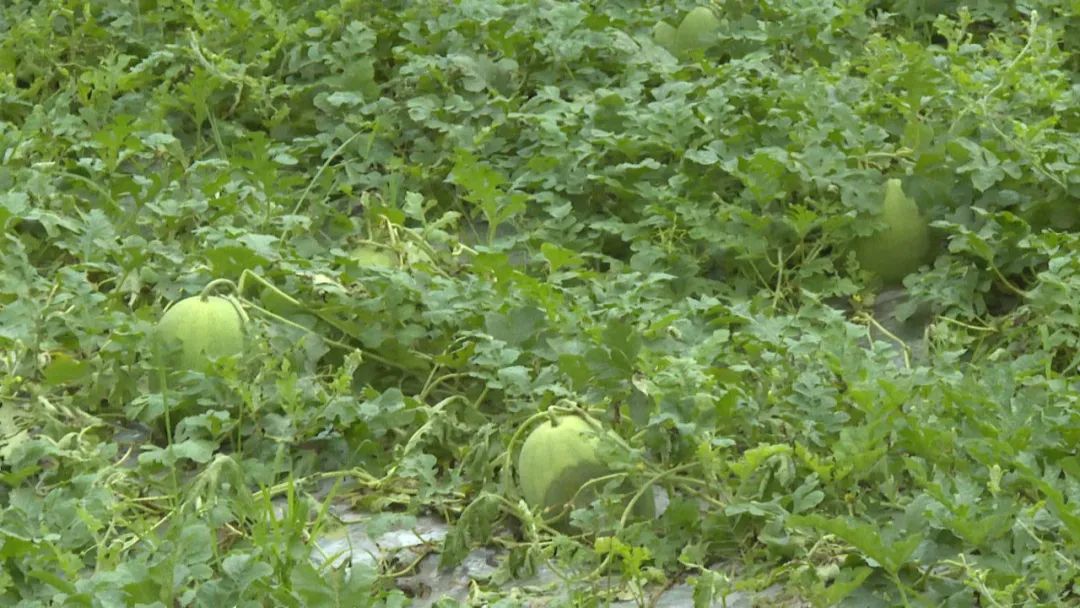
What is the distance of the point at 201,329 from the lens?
4344 mm

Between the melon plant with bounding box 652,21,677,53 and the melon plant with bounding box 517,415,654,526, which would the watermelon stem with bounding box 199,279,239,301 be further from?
the melon plant with bounding box 652,21,677,53

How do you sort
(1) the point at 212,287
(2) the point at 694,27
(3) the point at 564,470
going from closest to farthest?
1. (3) the point at 564,470
2. (1) the point at 212,287
3. (2) the point at 694,27

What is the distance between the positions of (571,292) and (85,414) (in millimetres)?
1322

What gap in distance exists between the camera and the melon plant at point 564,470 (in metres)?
3.80

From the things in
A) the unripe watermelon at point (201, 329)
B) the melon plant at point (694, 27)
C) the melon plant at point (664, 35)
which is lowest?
the melon plant at point (664, 35)

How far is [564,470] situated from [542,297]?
2.05 ft

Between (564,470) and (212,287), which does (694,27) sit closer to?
(212,287)

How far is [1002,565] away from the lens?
3.22 metres

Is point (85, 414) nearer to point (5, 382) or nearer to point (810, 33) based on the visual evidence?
point (5, 382)

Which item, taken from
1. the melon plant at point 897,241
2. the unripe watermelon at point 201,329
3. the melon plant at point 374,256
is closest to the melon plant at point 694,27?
the melon plant at point 897,241

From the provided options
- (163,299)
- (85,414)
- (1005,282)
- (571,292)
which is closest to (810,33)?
(1005,282)

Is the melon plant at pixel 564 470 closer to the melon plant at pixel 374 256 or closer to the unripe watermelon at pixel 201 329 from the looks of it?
the unripe watermelon at pixel 201 329

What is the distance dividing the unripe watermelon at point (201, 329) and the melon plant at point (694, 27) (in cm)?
297

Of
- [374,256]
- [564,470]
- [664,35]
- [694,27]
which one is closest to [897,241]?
[374,256]
